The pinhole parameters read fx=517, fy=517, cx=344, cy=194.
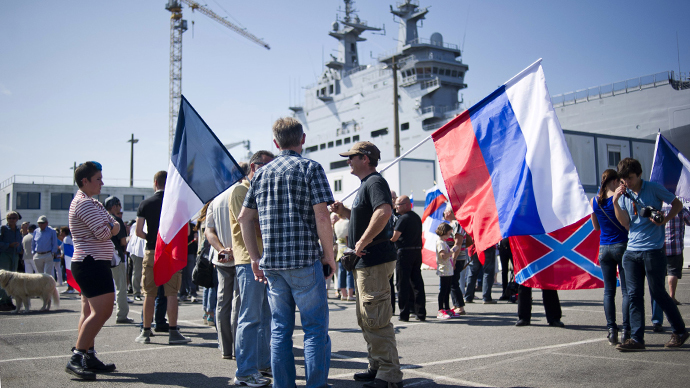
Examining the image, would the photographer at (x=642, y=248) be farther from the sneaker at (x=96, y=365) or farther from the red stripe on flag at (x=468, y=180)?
the sneaker at (x=96, y=365)

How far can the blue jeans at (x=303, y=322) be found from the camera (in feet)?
11.1

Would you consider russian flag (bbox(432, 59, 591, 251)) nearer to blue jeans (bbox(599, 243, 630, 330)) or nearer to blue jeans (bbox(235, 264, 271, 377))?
blue jeans (bbox(599, 243, 630, 330))

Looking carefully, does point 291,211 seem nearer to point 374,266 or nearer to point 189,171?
point 374,266

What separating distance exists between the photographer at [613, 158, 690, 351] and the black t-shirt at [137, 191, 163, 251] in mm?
5210

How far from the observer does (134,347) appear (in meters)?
6.03

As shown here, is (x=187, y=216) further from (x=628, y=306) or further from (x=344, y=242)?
(x=344, y=242)

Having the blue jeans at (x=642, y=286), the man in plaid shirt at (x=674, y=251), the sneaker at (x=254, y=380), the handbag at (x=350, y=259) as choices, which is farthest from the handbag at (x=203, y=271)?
the man in plaid shirt at (x=674, y=251)

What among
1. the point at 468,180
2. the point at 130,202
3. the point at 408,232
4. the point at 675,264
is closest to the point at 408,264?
the point at 408,232

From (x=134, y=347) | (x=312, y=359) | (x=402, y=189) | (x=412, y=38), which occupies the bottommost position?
(x=134, y=347)

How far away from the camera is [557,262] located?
6.79m

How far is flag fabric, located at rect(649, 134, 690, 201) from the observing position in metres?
6.73

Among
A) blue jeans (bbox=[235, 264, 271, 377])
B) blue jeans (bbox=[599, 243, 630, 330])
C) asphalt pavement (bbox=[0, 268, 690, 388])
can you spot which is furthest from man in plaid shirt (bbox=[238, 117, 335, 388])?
blue jeans (bbox=[599, 243, 630, 330])

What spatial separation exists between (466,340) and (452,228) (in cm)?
351

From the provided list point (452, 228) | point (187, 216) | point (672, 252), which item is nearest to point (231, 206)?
point (187, 216)
